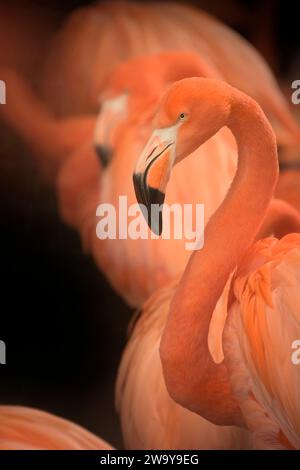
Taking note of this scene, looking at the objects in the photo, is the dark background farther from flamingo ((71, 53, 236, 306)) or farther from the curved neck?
the curved neck

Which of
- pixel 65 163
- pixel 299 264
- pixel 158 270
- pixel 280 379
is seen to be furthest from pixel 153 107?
pixel 280 379

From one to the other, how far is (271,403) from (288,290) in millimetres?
229

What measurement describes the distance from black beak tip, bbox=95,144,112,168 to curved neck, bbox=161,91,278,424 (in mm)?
266

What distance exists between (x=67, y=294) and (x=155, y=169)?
34 centimetres

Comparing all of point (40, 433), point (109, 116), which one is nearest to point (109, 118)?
point (109, 116)

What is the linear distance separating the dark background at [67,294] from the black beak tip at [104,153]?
5.2 inches

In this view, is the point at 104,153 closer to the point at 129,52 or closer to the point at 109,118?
the point at 109,118

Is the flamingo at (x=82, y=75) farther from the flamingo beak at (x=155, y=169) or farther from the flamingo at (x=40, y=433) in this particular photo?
the flamingo at (x=40, y=433)

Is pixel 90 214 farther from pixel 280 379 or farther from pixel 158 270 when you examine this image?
pixel 280 379

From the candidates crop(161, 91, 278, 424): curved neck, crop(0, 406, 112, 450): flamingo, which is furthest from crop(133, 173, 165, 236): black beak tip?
crop(0, 406, 112, 450): flamingo

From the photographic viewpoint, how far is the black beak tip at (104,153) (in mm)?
1534

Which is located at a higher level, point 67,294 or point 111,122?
point 111,122

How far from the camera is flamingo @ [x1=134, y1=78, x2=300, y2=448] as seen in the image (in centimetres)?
143

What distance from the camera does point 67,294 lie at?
154cm
